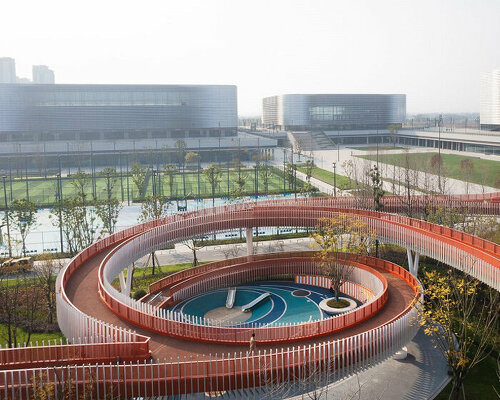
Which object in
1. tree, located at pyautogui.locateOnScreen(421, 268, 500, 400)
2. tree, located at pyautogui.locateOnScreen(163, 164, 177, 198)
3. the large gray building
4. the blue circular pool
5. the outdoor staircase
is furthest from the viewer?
the large gray building

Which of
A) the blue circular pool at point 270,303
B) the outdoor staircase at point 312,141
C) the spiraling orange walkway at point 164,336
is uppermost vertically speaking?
the outdoor staircase at point 312,141

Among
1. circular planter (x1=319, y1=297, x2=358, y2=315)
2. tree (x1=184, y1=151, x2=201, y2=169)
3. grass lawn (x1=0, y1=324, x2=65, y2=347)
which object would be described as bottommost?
grass lawn (x1=0, y1=324, x2=65, y2=347)

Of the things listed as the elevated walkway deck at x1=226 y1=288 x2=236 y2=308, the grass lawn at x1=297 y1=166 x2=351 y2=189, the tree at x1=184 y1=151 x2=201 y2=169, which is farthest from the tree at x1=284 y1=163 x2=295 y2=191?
the elevated walkway deck at x1=226 y1=288 x2=236 y2=308

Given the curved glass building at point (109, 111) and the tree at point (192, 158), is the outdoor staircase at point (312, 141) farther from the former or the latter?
the tree at point (192, 158)

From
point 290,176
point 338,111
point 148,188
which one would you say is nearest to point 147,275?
point 290,176

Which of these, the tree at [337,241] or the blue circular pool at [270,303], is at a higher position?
the tree at [337,241]

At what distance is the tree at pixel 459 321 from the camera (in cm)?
1752

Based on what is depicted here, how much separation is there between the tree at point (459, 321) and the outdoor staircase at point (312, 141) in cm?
8351

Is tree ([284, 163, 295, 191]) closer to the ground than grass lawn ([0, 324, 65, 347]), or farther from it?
farther from it

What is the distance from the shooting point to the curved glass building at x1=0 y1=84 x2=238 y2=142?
363 ft

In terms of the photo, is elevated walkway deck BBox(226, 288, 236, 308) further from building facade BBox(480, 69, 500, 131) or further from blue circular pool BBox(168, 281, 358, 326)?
building facade BBox(480, 69, 500, 131)

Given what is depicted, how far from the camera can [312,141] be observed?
398 ft

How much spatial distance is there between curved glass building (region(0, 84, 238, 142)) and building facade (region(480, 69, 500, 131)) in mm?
60254

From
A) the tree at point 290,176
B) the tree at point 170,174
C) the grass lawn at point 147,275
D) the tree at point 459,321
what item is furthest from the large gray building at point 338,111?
the tree at point 459,321
